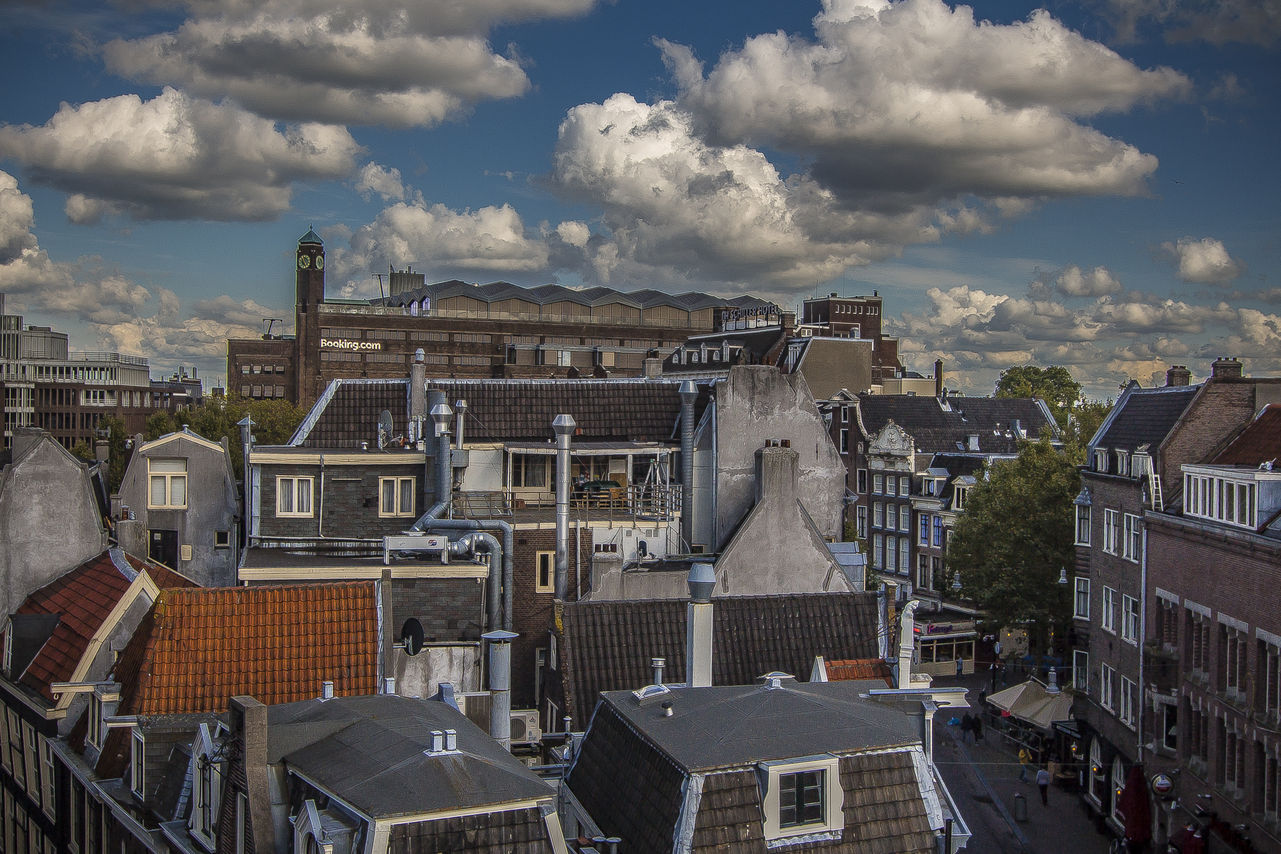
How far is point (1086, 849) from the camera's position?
38.0m

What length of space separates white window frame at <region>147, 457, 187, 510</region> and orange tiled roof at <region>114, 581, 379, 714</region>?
21036 mm

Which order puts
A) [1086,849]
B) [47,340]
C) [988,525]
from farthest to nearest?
[47,340] → [988,525] → [1086,849]

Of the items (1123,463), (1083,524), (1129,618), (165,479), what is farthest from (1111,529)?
(165,479)

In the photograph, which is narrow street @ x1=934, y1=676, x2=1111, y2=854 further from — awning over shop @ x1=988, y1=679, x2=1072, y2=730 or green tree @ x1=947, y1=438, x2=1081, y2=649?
green tree @ x1=947, y1=438, x2=1081, y2=649

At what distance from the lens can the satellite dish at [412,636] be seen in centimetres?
2839

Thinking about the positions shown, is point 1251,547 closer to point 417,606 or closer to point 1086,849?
point 1086,849

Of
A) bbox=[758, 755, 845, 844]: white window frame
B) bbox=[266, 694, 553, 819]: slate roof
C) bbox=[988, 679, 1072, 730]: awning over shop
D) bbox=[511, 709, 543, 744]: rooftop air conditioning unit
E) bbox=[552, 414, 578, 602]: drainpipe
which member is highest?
bbox=[552, 414, 578, 602]: drainpipe

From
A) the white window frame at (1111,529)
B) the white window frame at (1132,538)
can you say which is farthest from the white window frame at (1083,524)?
the white window frame at (1132,538)

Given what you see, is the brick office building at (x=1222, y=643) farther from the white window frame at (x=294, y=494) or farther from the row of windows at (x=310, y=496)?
the white window frame at (x=294, y=494)

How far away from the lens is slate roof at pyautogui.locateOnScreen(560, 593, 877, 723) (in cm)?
2695

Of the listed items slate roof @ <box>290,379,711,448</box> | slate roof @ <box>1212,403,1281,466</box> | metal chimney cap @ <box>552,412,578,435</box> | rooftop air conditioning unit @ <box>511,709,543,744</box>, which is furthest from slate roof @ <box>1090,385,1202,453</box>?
rooftop air conditioning unit @ <box>511,709,543,744</box>

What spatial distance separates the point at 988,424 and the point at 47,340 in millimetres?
123125

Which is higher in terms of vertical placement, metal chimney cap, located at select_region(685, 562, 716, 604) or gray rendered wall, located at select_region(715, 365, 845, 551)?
gray rendered wall, located at select_region(715, 365, 845, 551)

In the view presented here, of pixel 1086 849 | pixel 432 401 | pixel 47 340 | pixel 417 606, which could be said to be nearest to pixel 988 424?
pixel 1086 849
